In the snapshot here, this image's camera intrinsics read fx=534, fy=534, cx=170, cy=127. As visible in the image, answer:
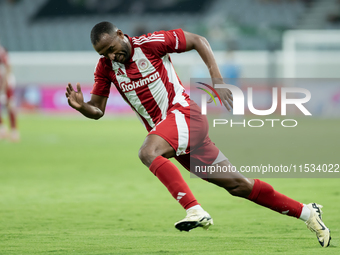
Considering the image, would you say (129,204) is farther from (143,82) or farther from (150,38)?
(150,38)

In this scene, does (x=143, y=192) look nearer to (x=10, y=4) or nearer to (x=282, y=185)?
(x=282, y=185)

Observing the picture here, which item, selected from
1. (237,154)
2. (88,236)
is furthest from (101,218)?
(237,154)

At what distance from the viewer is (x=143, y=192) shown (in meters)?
6.73

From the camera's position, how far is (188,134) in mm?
4020

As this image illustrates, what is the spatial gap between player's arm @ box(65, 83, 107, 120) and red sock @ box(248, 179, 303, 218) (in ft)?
4.61

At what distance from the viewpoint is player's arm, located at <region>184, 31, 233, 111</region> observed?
394 centimetres

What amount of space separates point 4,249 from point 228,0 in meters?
23.8

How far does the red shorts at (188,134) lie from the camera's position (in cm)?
397

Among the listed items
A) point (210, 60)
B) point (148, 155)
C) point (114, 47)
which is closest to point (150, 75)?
point (114, 47)

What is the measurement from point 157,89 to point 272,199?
1248 mm

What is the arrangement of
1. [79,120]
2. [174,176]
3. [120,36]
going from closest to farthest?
[174,176] < [120,36] < [79,120]

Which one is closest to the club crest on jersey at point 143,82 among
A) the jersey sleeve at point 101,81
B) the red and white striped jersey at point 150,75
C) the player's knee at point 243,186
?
the red and white striped jersey at point 150,75

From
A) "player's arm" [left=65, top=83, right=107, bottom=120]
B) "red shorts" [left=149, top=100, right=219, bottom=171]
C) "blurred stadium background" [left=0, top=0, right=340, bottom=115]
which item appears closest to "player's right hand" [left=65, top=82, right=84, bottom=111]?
"player's arm" [left=65, top=83, right=107, bottom=120]

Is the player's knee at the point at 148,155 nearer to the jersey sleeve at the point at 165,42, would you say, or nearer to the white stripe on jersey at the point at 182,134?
the white stripe on jersey at the point at 182,134
